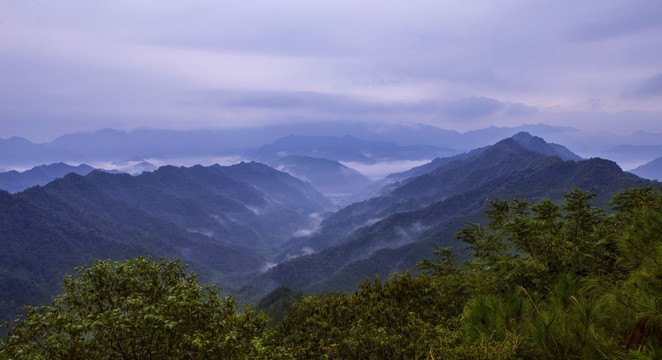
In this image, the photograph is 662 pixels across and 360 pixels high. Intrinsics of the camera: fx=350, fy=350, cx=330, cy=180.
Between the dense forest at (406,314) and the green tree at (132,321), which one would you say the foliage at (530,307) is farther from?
the green tree at (132,321)

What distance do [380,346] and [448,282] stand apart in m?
6.50

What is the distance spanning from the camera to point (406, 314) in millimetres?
12711

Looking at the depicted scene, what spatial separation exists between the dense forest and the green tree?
3 centimetres

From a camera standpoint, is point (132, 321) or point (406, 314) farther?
point (406, 314)

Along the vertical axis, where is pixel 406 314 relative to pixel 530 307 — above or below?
below

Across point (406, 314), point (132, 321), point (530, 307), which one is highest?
point (530, 307)

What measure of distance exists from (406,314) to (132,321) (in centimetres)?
877

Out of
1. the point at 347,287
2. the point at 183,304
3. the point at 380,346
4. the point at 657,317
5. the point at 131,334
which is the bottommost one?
the point at 347,287

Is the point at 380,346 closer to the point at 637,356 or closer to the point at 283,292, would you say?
the point at 637,356

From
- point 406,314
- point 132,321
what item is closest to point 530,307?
point 406,314

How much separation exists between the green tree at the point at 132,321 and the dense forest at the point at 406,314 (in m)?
0.03

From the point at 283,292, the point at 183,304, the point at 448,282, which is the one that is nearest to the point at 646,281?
the point at 448,282

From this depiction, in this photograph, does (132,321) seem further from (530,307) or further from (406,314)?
(530,307)

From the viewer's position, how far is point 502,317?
765 cm
